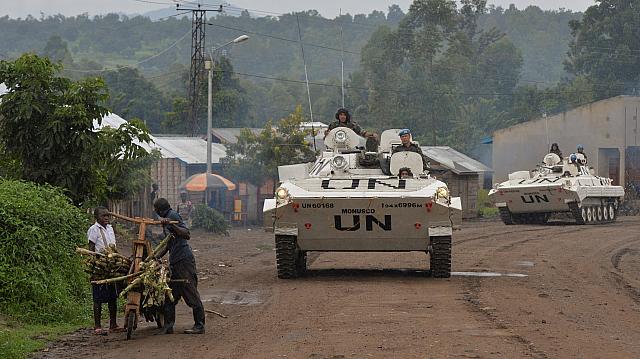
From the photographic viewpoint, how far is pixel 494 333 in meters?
10.4

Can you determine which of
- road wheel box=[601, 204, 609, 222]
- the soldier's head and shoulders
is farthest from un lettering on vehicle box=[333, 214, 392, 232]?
road wheel box=[601, 204, 609, 222]

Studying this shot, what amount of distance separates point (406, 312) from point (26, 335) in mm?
3799

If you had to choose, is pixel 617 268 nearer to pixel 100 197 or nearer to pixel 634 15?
pixel 100 197

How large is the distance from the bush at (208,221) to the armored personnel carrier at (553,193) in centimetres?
879

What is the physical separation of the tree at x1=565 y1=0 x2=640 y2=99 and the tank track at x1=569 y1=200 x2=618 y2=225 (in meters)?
26.2

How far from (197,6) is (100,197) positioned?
2910 cm

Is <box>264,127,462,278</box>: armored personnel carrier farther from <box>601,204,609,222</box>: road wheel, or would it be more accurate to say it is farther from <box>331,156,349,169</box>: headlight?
<box>601,204,609,222</box>: road wheel

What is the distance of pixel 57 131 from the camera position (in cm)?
1529

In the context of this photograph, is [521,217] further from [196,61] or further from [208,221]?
[196,61]

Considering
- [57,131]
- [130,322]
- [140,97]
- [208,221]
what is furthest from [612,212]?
[140,97]

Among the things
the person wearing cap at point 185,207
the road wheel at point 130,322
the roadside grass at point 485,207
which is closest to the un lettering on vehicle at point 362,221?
the road wheel at point 130,322

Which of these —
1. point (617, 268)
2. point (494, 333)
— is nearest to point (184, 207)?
point (617, 268)

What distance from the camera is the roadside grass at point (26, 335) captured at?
9898 mm

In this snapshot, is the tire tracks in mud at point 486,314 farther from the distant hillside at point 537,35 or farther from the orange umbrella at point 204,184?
the distant hillside at point 537,35
